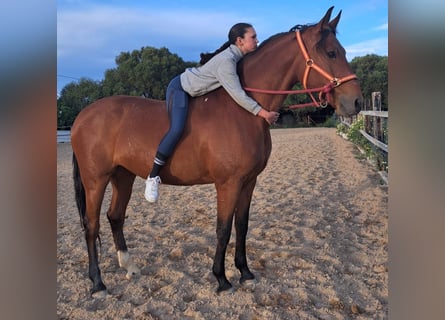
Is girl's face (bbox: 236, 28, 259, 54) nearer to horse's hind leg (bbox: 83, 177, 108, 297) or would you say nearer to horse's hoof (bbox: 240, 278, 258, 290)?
horse's hind leg (bbox: 83, 177, 108, 297)

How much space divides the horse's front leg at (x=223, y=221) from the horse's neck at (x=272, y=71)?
2.54 feet

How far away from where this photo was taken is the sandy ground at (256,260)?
2.77m

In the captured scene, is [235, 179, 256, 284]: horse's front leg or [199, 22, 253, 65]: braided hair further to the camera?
[235, 179, 256, 284]: horse's front leg

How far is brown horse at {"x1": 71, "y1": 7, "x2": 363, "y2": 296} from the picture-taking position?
2.75m

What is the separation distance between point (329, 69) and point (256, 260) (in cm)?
201

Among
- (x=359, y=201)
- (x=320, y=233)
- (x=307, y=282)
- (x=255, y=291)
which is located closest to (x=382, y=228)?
(x=320, y=233)

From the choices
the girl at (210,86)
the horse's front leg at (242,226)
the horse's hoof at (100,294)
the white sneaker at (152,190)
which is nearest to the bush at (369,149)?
the horse's front leg at (242,226)

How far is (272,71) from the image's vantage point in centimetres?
296

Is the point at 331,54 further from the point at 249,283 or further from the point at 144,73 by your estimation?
the point at 144,73

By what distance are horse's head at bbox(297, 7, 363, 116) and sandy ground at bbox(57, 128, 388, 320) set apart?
4.89 feet

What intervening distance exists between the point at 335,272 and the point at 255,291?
0.82 m

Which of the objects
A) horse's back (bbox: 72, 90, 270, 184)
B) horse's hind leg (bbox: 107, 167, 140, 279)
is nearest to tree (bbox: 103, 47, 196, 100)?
horse's hind leg (bbox: 107, 167, 140, 279)

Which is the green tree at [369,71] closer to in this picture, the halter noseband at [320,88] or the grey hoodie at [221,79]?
the halter noseband at [320,88]
